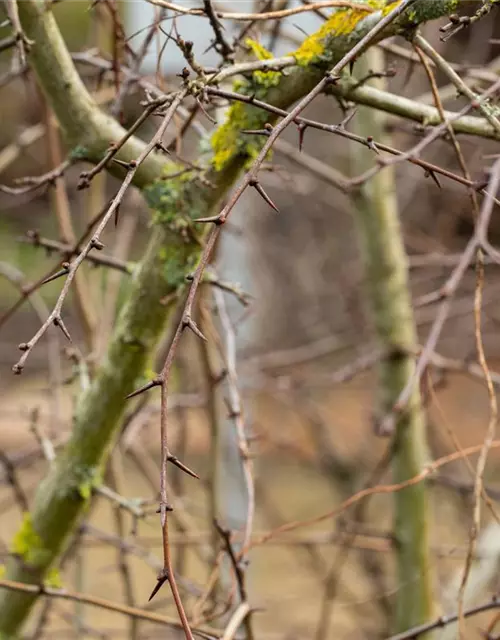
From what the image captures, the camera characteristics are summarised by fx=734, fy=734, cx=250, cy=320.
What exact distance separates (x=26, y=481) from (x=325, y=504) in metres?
1.45

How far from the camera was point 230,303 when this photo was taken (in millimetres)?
2346

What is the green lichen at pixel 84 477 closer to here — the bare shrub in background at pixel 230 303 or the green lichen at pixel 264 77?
the bare shrub in background at pixel 230 303

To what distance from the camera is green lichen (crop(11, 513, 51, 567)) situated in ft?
3.07

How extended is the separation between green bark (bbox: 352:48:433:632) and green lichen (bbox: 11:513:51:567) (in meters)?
0.66

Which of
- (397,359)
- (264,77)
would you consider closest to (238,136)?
(264,77)

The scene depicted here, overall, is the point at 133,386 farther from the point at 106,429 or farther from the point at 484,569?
the point at 484,569

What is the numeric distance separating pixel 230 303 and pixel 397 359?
102cm

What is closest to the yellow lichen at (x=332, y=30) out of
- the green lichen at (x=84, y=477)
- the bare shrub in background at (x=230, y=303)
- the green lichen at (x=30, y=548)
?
the bare shrub in background at (x=230, y=303)

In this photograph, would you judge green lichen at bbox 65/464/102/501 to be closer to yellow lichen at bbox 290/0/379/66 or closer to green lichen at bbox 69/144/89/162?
green lichen at bbox 69/144/89/162

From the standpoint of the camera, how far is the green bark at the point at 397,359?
132cm

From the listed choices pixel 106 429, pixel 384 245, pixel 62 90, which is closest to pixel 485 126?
pixel 62 90

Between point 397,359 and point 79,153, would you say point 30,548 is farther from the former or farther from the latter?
point 397,359

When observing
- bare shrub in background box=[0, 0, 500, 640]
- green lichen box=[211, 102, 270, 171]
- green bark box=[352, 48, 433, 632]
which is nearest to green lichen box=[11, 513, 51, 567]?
bare shrub in background box=[0, 0, 500, 640]

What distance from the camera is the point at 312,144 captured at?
3424 millimetres
